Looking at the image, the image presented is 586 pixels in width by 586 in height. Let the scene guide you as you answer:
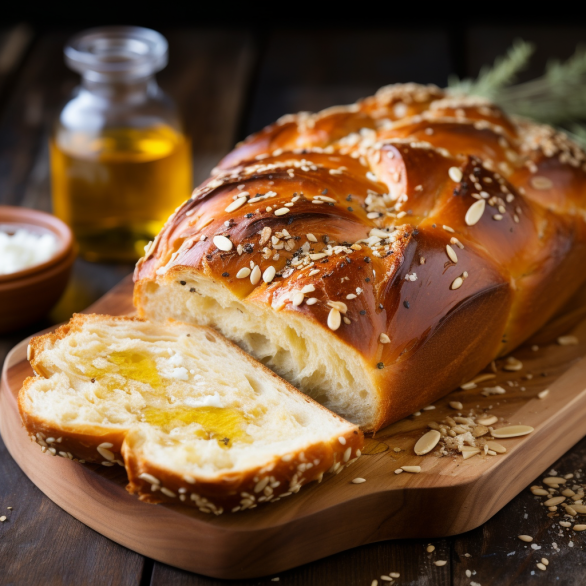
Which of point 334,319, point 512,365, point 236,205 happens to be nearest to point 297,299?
point 334,319

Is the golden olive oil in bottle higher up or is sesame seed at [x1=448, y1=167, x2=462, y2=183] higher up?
sesame seed at [x1=448, y1=167, x2=462, y2=183]

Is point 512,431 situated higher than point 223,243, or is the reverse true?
point 223,243

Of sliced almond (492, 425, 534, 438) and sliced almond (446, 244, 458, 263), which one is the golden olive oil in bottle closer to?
sliced almond (446, 244, 458, 263)

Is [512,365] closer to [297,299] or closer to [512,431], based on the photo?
[512,431]

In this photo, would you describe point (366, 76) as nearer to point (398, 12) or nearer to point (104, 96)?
point (398, 12)

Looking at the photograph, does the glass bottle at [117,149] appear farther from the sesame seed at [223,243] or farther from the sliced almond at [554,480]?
the sliced almond at [554,480]

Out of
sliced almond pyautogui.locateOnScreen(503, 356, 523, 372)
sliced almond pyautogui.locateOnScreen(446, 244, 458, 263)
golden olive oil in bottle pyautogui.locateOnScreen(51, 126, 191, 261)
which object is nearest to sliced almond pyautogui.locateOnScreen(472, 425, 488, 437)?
sliced almond pyautogui.locateOnScreen(503, 356, 523, 372)

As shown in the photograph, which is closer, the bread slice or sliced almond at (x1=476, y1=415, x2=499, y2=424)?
the bread slice
